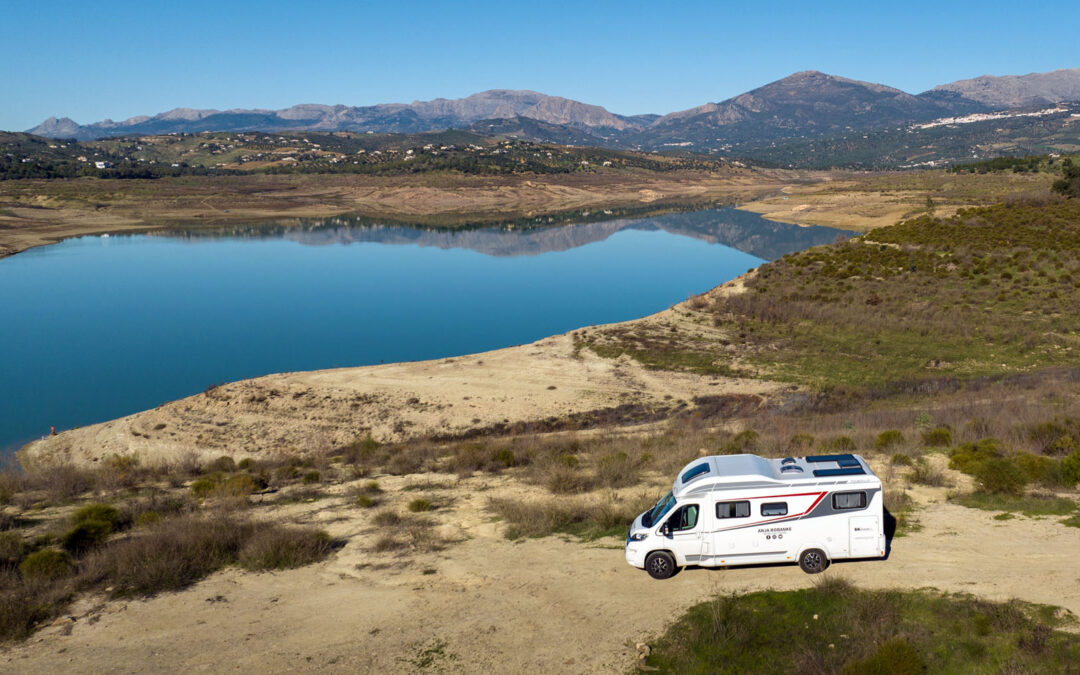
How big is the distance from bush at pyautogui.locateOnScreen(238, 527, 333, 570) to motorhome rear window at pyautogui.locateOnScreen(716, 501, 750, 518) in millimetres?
9535

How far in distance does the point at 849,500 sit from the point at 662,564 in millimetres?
3901

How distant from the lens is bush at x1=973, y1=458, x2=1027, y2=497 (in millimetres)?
16984

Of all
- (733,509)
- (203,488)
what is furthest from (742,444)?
(203,488)

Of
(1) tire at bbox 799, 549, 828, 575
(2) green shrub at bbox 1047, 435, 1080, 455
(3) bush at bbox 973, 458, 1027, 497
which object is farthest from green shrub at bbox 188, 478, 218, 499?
(2) green shrub at bbox 1047, 435, 1080, 455

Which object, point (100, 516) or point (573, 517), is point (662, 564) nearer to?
point (573, 517)

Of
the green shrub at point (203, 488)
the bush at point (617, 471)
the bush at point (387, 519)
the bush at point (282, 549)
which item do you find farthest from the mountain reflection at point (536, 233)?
the bush at point (282, 549)

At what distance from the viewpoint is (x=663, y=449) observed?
2284 cm

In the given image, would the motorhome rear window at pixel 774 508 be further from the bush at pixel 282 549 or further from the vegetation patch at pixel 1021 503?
the bush at pixel 282 549

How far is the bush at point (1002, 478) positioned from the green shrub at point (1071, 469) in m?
0.99

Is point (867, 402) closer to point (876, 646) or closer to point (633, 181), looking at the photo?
point (876, 646)

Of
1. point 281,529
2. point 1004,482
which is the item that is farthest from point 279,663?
point 1004,482

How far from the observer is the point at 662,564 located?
44.5 feet

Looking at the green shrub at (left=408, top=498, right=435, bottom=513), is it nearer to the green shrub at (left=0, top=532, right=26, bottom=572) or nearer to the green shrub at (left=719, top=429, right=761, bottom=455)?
the green shrub at (left=0, top=532, right=26, bottom=572)

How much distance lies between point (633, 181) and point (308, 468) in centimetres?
17652
